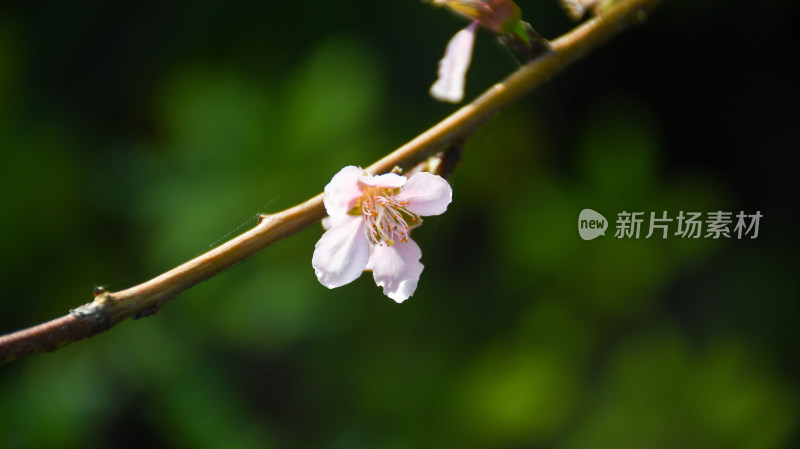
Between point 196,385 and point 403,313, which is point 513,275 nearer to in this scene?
point 403,313

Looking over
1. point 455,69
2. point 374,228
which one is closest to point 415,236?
point 374,228

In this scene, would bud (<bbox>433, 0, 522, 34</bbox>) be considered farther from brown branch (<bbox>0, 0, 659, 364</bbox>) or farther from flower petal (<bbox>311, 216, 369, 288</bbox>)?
flower petal (<bbox>311, 216, 369, 288</bbox>)

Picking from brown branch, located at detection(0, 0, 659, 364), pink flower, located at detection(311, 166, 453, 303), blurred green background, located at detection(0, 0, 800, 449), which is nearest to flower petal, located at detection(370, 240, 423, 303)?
pink flower, located at detection(311, 166, 453, 303)

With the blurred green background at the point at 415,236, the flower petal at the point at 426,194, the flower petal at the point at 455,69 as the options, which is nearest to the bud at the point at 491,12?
the flower petal at the point at 455,69

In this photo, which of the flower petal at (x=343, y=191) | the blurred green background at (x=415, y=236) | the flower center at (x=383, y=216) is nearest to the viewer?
the flower petal at (x=343, y=191)

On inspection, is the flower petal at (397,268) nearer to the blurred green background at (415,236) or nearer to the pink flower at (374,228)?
the pink flower at (374,228)

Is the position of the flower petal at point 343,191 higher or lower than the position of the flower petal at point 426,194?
higher

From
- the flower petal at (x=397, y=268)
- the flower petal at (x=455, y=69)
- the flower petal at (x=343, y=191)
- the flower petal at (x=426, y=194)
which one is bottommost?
the flower petal at (x=397, y=268)
